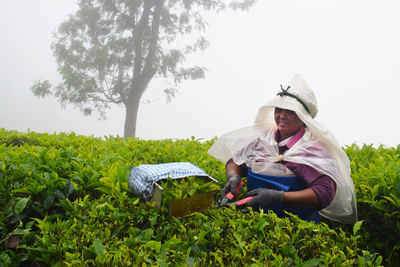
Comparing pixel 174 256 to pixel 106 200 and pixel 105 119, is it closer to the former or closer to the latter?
pixel 106 200

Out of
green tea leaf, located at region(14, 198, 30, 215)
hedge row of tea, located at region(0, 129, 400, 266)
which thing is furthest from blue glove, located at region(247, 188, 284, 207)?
green tea leaf, located at region(14, 198, 30, 215)

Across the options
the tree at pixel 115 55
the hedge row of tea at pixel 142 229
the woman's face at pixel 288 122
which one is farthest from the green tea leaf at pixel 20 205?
the tree at pixel 115 55

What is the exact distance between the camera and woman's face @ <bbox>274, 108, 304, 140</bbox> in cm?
239

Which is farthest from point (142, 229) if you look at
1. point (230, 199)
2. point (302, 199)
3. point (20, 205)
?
point (302, 199)

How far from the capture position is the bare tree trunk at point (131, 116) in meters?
13.1

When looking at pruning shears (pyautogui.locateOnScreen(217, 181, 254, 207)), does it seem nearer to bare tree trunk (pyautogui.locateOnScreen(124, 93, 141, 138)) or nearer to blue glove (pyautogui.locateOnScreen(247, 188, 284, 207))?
blue glove (pyautogui.locateOnScreen(247, 188, 284, 207))

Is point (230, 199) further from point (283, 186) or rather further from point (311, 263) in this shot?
point (311, 263)

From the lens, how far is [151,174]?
5.97 ft

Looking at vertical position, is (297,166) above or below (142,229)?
above

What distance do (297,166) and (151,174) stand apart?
1.16 metres

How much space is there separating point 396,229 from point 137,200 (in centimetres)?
208

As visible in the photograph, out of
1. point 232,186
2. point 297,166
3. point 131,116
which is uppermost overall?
point 131,116

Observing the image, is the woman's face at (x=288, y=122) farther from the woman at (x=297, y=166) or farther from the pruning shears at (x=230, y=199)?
the pruning shears at (x=230, y=199)

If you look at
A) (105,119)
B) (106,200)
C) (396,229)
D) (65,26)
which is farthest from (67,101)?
(396,229)
